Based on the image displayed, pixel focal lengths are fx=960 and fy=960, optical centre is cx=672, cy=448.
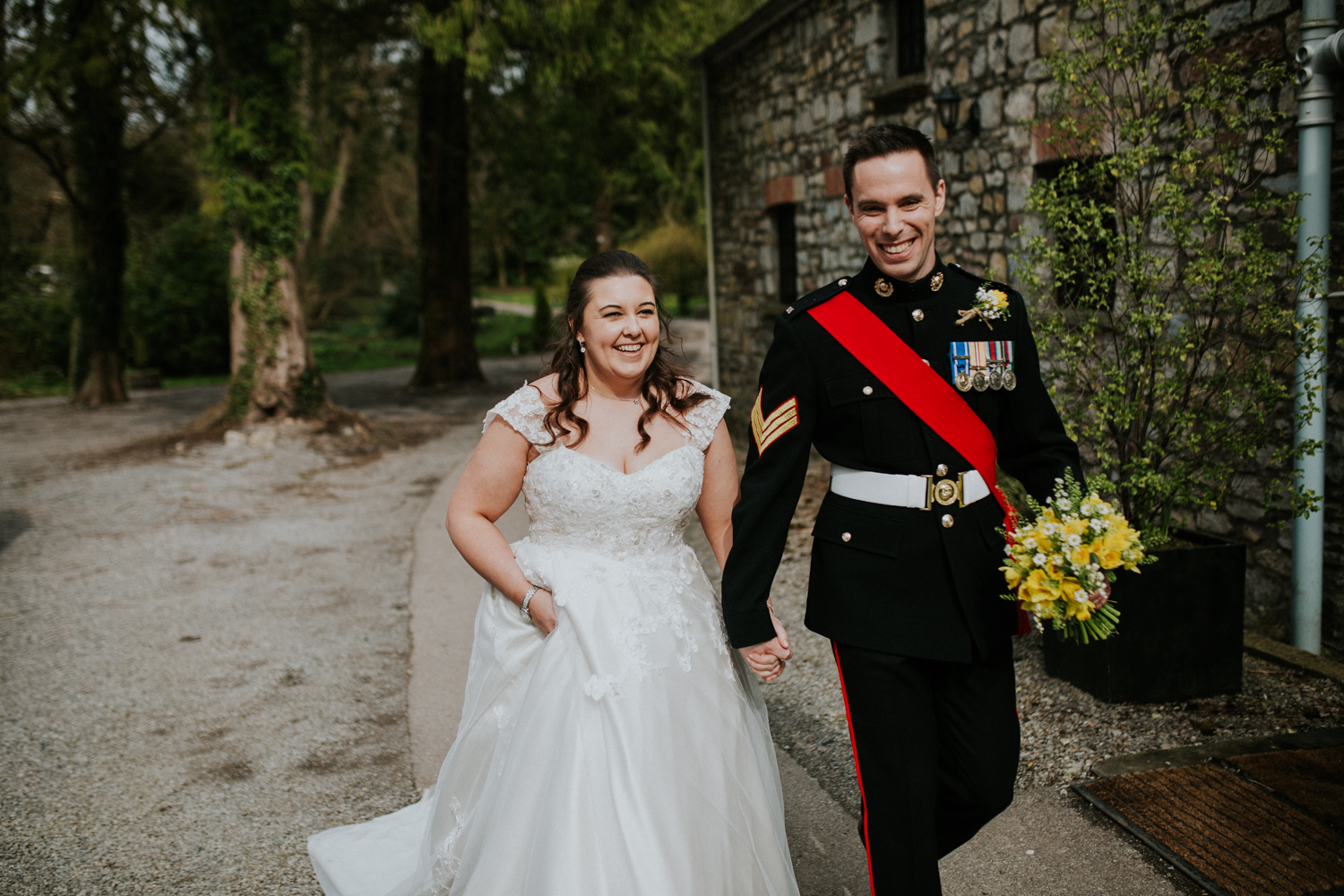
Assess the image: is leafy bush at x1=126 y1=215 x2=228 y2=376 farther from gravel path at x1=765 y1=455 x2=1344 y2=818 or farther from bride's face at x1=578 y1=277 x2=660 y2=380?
bride's face at x1=578 y1=277 x2=660 y2=380

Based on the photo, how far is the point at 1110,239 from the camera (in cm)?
429

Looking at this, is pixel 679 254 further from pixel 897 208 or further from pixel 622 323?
pixel 897 208

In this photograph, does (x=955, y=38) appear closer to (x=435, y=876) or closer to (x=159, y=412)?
(x=435, y=876)

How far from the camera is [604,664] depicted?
8.18ft

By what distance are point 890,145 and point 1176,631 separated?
2870mm

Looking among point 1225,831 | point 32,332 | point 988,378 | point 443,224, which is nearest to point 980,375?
point 988,378

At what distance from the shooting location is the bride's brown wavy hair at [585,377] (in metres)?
2.76

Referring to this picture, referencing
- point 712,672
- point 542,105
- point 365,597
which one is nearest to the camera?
point 712,672

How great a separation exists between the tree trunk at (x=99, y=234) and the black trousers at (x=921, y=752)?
1644 cm

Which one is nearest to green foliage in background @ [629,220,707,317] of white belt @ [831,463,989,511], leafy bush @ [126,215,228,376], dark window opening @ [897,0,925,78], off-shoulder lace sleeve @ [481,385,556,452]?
leafy bush @ [126,215,228,376]

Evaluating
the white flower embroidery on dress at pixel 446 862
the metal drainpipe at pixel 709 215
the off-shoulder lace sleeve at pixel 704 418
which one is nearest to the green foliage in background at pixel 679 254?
the metal drainpipe at pixel 709 215

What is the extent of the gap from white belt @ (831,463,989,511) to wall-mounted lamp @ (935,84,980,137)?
5.79m

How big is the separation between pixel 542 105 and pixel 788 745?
17.8m

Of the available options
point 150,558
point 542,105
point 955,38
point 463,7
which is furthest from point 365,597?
point 542,105
